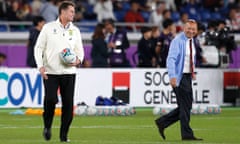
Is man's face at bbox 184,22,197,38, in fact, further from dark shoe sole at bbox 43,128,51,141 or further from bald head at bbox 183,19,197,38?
dark shoe sole at bbox 43,128,51,141

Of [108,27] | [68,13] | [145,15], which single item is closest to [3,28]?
[145,15]

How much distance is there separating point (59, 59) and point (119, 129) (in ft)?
12.5

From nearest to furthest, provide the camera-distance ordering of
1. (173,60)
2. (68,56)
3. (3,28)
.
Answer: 1. (68,56)
2. (173,60)
3. (3,28)

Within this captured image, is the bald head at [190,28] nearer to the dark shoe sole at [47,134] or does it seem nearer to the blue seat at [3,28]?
the dark shoe sole at [47,134]

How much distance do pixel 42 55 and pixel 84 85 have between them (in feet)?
34.7

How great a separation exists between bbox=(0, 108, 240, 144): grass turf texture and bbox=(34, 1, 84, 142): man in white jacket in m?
0.61

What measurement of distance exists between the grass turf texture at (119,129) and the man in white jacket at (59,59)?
610 mm

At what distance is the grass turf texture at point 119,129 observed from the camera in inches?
616

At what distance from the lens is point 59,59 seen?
1491cm

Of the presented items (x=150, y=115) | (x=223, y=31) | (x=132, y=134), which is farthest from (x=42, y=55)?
(x=223, y=31)

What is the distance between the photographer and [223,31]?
26281mm

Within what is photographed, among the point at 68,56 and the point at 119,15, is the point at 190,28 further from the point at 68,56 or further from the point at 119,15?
the point at 119,15

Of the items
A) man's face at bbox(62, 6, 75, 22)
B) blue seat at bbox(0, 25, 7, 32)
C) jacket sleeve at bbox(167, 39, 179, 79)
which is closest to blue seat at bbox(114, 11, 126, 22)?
blue seat at bbox(0, 25, 7, 32)

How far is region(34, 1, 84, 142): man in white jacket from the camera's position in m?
14.9
